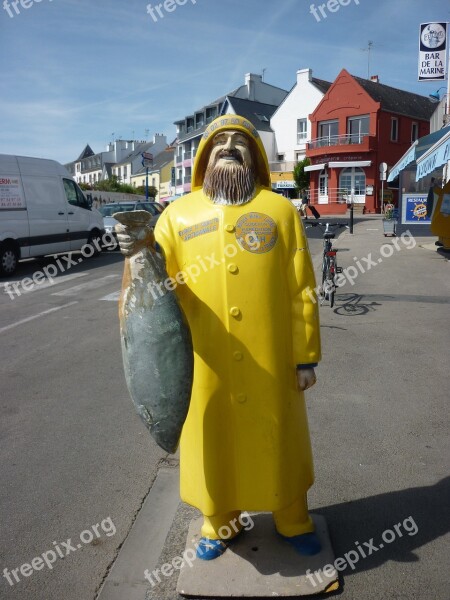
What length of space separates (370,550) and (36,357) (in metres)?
4.81

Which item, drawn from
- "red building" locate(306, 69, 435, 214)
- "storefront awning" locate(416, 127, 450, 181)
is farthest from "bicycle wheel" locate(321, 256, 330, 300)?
"red building" locate(306, 69, 435, 214)

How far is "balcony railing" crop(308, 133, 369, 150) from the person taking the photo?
35875 millimetres

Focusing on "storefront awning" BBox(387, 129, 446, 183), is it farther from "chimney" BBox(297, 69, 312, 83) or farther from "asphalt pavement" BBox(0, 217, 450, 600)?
"chimney" BBox(297, 69, 312, 83)

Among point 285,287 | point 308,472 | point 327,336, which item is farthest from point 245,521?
point 327,336

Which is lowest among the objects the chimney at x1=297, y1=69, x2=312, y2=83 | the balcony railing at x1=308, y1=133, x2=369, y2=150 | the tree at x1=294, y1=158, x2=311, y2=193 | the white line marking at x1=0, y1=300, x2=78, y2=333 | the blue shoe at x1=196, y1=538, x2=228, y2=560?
the blue shoe at x1=196, y1=538, x2=228, y2=560

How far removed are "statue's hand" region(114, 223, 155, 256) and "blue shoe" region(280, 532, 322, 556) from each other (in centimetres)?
166

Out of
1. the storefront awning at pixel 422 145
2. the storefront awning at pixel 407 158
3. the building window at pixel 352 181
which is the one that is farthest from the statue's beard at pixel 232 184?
the building window at pixel 352 181

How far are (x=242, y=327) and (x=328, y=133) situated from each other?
1508 inches

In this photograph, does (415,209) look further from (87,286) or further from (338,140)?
(338,140)

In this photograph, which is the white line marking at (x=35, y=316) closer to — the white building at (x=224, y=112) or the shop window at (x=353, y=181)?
the shop window at (x=353, y=181)

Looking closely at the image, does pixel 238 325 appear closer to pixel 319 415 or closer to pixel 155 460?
pixel 155 460

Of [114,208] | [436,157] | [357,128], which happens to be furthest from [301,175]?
[436,157]

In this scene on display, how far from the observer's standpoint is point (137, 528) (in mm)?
3059

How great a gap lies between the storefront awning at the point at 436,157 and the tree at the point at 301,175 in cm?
2798
